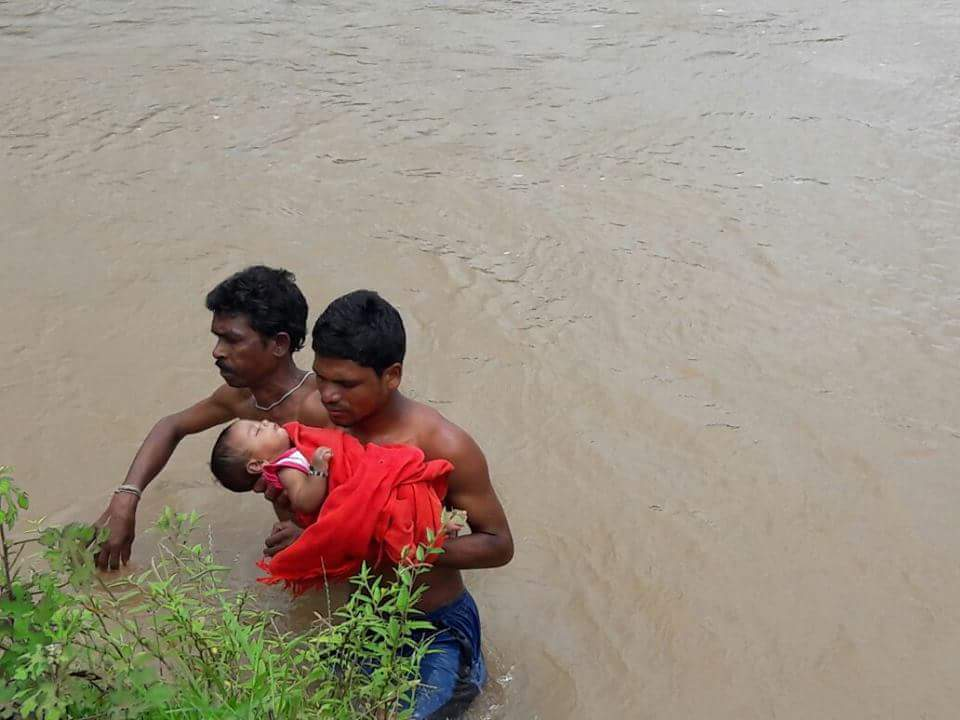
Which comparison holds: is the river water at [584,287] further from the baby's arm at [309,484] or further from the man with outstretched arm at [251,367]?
the baby's arm at [309,484]

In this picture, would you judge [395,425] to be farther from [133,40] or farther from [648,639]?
[133,40]

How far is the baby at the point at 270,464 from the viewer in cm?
Result: 289

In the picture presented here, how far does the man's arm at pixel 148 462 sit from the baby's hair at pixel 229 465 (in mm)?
498

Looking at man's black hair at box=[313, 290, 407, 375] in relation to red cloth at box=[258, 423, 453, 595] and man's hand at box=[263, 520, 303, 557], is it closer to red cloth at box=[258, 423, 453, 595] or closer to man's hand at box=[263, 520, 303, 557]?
red cloth at box=[258, 423, 453, 595]

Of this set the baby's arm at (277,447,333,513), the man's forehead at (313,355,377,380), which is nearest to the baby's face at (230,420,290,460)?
the baby's arm at (277,447,333,513)

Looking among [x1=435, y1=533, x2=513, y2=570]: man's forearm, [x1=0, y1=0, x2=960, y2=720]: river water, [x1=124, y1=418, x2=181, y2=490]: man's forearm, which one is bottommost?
[x1=0, y1=0, x2=960, y2=720]: river water

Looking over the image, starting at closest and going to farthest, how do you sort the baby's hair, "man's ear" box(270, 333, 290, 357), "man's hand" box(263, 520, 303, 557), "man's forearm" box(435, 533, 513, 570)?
"man's forearm" box(435, 533, 513, 570), the baby's hair, "man's hand" box(263, 520, 303, 557), "man's ear" box(270, 333, 290, 357)

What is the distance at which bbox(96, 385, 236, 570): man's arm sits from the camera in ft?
11.1

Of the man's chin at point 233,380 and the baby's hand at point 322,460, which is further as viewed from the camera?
the man's chin at point 233,380

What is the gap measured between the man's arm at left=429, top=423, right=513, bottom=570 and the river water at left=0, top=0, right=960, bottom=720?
26.3 inches

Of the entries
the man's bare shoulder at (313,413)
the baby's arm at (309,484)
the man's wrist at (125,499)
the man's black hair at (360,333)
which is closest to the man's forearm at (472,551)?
the baby's arm at (309,484)

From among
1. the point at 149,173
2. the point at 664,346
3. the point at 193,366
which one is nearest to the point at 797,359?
the point at 664,346

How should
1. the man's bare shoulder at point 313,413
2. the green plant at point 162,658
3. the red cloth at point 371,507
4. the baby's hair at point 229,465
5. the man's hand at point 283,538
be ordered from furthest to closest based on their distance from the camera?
the man's bare shoulder at point 313,413 → the man's hand at point 283,538 → the baby's hair at point 229,465 → the red cloth at point 371,507 → the green plant at point 162,658

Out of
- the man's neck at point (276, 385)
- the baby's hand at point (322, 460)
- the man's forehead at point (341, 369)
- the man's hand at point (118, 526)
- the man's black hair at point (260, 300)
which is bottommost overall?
the man's hand at point (118, 526)
